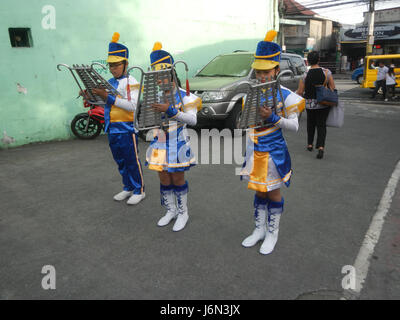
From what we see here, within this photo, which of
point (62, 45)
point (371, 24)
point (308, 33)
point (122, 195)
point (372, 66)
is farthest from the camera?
point (308, 33)

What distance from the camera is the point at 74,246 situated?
339 cm

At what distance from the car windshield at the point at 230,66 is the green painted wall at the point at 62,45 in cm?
127

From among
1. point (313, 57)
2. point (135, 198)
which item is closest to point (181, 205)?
point (135, 198)

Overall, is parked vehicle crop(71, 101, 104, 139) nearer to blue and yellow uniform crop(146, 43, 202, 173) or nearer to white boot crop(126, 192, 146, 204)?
white boot crop(126, 192, 146, 204)

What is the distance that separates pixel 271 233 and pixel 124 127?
2.16 metres

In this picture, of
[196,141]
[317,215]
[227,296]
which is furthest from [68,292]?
[196,141]

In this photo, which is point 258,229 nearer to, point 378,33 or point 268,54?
point 268,54

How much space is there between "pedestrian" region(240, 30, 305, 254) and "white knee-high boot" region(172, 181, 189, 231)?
28.8 inches

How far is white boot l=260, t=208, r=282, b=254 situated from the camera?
10.2ft

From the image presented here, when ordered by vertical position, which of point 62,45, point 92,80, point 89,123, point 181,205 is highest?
point 62,45

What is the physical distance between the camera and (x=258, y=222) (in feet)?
10.7

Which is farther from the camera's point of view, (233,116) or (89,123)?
(89,123)

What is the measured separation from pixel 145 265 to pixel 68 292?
66 cm

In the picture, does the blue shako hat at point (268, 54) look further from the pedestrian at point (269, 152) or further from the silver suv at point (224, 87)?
the silver suv at point (224, 87)
